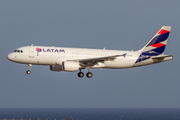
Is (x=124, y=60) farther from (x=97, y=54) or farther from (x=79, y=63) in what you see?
(x=79, y=63)

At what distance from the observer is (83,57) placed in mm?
47594

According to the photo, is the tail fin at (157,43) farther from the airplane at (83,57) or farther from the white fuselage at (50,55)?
the white fuselage at (50,55)

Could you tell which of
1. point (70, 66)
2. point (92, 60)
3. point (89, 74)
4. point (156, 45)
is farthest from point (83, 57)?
point (156, 45)

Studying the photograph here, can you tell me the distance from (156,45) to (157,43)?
0.60 meters

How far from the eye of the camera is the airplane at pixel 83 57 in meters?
45.5

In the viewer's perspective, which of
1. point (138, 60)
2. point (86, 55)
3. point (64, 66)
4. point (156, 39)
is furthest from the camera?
point (156, 39)

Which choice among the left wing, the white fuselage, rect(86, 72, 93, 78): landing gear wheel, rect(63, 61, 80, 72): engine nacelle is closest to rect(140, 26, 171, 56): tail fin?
the left wing

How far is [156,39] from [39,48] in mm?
23462

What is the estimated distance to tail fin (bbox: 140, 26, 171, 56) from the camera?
53.7 meters

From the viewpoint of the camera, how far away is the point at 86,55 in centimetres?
4788

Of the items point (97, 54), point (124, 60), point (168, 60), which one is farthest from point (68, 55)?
point (168, 60)

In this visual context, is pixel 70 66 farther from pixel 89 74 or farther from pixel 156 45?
pixel 156 45

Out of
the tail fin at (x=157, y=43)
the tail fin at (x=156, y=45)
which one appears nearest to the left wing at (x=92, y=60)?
the tail fin at (x=156, y=45)

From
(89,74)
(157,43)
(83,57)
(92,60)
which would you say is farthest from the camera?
(157,43)
